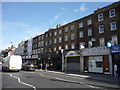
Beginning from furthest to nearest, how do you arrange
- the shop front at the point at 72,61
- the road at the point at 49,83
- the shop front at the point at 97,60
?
1. the shop front at the point at 72,61
2. the shop front at the point at 97,60
3. the road at the point at 49,83

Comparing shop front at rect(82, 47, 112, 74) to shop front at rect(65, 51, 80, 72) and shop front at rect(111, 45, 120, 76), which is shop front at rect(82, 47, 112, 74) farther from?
shop front at rect(65, 51, 80, 72)

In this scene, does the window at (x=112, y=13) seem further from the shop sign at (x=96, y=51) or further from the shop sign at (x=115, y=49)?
the shop sign at (x=115, y=49)

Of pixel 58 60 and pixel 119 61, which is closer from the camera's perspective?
pixel 119 61

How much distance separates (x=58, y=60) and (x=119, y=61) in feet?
51.7

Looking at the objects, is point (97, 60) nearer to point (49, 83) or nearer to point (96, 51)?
point (96, 51)

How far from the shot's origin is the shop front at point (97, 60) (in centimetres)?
1886

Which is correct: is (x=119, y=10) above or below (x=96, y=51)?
above

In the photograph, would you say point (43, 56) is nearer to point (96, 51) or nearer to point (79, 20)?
point (79, 20)

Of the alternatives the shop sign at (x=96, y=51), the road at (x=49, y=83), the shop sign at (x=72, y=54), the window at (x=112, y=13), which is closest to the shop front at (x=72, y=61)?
the shop sign at (x=72, y=54)

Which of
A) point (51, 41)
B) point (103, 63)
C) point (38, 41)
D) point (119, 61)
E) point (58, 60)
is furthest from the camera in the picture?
point (38, 41)

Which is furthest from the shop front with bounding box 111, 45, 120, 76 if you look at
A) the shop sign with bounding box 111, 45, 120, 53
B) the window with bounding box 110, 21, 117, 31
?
the window with bounding box 110, 21, 117, 31

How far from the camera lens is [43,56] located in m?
36.4

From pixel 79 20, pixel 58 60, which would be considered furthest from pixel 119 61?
pixel 58 60

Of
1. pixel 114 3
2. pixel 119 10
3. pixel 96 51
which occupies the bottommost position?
pixel 96 51
